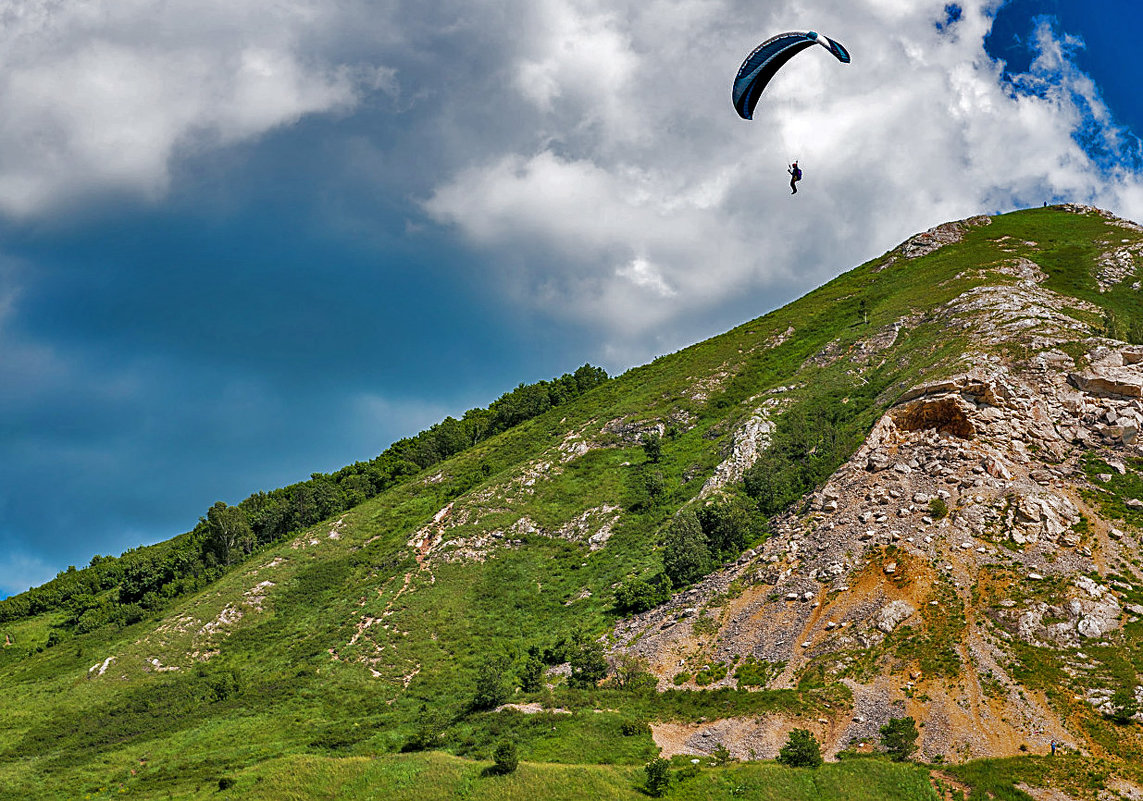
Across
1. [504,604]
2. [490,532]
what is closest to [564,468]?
[490,532]

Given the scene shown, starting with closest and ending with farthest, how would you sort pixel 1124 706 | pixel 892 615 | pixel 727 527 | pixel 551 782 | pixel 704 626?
pixel 1124 706 → pixel 551 782 → pixel 892 615 → pixel 704 626 → pixel 727 527

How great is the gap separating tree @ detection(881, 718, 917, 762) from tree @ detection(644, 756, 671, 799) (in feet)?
29.8

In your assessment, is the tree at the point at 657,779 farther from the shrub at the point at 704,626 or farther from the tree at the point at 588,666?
the shrub at the point at 704,626

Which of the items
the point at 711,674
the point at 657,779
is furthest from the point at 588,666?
the point at 657,779

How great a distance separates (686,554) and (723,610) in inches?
259

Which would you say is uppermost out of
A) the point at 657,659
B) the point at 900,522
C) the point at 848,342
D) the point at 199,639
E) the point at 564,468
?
the point at 848,342

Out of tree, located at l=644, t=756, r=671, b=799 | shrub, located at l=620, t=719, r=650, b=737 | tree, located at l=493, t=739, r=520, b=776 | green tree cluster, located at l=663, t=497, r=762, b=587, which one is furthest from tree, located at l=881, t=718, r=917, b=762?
green tree cluster, located at l=663, t=497, r=762, b=587

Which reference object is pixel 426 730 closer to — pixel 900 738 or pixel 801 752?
pixel 801 752

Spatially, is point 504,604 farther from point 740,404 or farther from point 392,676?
point 740,404

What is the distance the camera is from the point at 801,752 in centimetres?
2394

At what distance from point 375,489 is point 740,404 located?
55261 millimetres

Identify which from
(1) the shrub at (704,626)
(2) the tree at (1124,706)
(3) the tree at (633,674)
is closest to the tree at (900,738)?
(2) the tree at (1124,706)

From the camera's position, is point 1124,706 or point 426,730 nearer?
point 1124,706

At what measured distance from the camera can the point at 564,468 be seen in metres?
69.9
